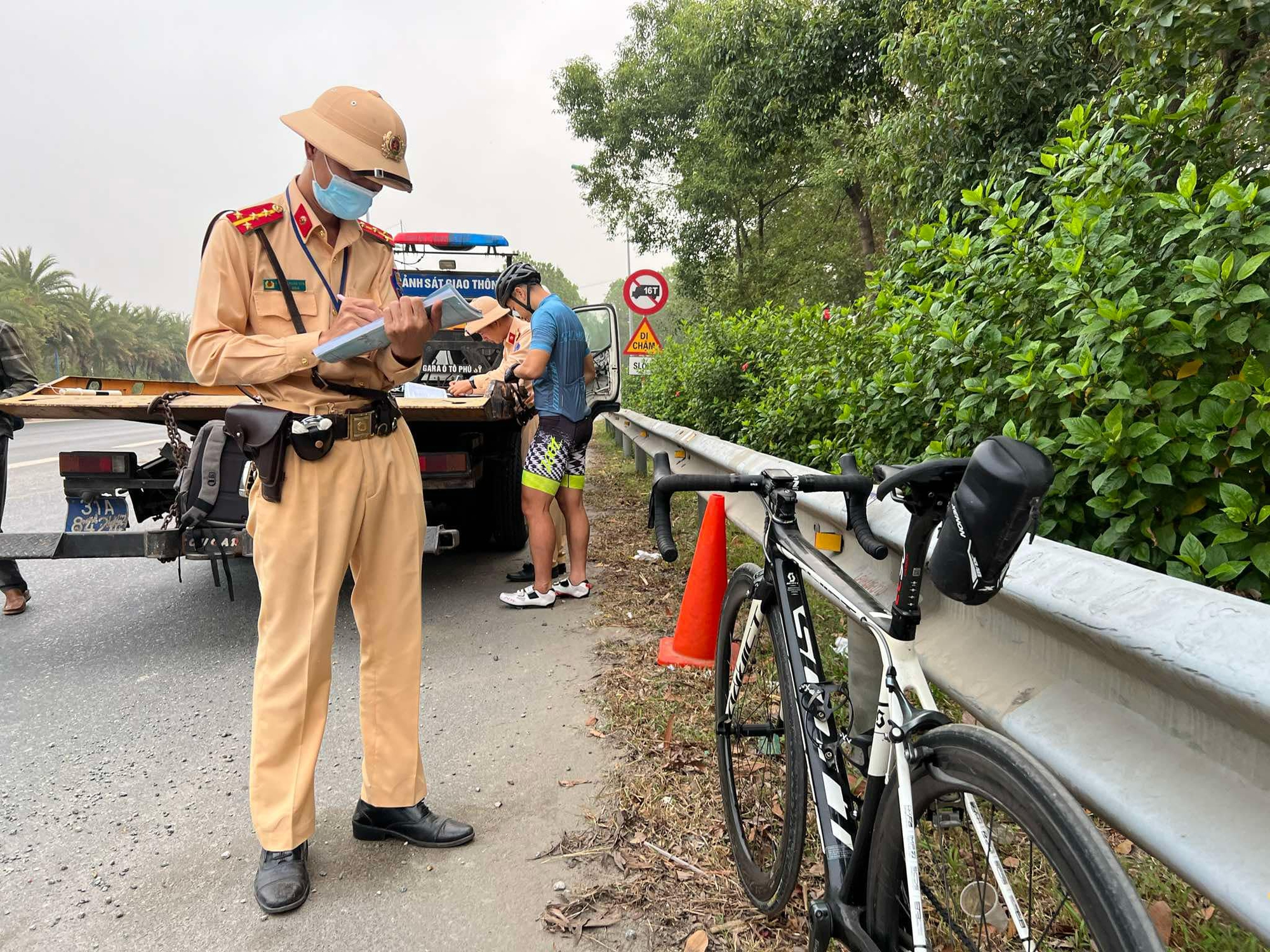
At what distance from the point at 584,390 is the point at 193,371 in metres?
3.12

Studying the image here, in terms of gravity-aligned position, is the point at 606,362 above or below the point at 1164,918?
above

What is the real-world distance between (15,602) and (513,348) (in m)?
3.72

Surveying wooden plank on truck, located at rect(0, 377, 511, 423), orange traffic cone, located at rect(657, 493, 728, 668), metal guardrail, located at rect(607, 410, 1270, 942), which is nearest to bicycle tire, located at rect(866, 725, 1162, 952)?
metal guardrail, located at rect(607, 410, 1270, 942)

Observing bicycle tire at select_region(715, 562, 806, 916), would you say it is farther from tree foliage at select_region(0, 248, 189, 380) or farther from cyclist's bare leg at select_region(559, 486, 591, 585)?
tree foliage at select_region(0, 248, 189, 380)

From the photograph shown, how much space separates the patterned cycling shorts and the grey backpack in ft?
5.53

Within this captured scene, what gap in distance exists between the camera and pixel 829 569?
71.5 inches

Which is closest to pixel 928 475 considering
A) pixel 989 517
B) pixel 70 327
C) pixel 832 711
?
pixel 989 517

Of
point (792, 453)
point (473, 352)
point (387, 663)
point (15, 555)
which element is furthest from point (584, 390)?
point (473, 352)

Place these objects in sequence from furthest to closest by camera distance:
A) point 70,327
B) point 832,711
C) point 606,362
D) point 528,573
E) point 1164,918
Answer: point 70,327 < point 606,362 < point 528,573 < point 1164,918 < point 832,711

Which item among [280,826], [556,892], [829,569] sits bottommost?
[556,892]

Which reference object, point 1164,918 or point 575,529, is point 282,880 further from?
point 575,529

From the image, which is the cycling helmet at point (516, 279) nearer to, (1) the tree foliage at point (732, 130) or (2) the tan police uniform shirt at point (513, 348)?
(2) the tan police uniform shirt at point (513, 348)

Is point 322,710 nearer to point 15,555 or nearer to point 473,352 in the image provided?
point 15,555

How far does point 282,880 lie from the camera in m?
2.25
